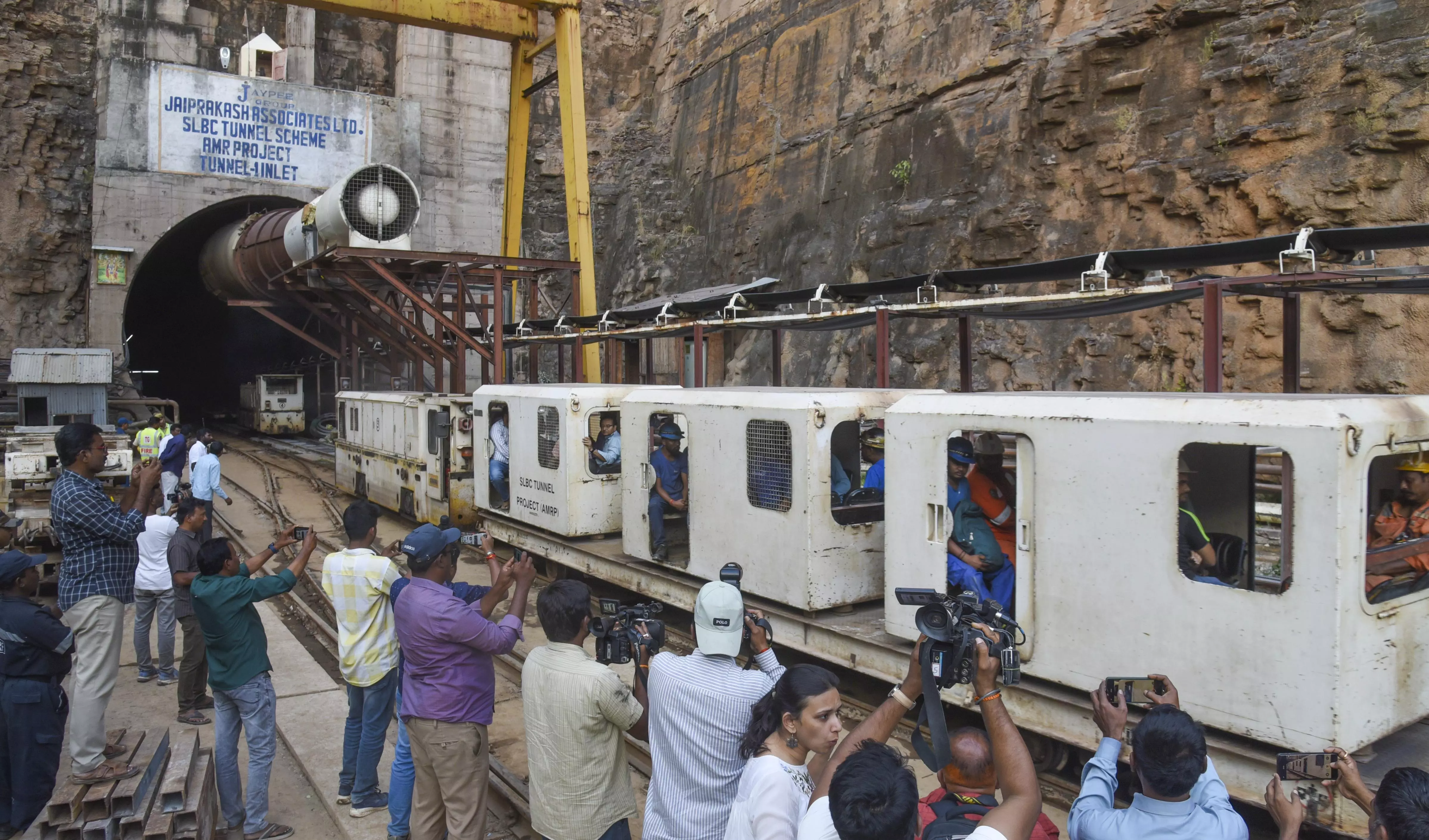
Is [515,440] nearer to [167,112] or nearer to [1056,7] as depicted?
[1056,7]

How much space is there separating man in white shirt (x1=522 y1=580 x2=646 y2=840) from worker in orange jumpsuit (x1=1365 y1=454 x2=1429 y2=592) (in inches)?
137

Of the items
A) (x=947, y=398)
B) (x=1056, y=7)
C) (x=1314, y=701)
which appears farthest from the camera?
(x=1056, y=7)

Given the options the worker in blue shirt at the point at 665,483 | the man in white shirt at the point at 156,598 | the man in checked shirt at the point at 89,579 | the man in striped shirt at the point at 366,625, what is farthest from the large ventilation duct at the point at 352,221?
the man in striped shirt at the point at 366,625

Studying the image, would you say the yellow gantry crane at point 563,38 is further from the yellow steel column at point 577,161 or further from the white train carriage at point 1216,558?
the white train carriage at point 1216,558

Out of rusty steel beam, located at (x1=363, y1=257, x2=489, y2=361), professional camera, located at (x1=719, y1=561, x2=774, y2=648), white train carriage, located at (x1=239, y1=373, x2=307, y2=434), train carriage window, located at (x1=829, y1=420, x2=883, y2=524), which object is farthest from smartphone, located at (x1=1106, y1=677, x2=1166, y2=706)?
white train carriage, located at (x1=239, y1=373, x2=307, y2=434)

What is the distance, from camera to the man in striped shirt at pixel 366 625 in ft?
15.3

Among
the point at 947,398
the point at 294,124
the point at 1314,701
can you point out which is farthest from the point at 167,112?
the point at 1314,701

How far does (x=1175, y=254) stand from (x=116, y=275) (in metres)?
24.0

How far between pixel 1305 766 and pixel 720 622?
1801 mm

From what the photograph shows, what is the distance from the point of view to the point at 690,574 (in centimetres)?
763

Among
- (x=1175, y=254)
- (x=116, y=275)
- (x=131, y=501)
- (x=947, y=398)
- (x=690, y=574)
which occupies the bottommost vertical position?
(x=690, y=574)

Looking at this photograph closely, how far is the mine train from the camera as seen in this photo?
157 inches

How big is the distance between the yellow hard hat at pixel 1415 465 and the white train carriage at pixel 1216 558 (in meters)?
0.07

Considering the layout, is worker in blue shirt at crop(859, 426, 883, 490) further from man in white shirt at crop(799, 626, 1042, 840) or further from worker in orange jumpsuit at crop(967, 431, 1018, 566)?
man in white shirt at crop(799, 626, 1042, 840)
